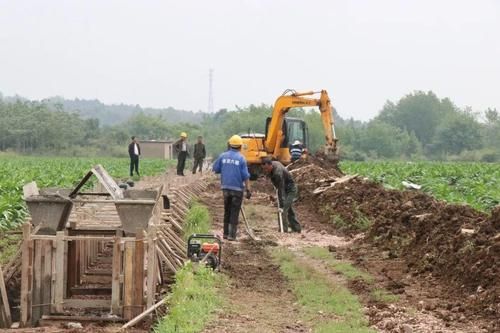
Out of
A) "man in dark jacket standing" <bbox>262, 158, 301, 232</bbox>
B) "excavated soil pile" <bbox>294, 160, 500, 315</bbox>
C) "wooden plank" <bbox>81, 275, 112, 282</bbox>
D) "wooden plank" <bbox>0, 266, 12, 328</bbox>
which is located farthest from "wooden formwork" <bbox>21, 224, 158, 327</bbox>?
"man in dark jacket standing" <bbox>262, 158, 301, 232</bbox>

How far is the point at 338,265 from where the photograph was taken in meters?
12.7

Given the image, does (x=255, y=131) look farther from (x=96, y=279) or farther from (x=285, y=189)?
(x=96, y=279)

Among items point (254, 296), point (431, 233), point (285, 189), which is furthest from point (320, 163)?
point (254, 296)

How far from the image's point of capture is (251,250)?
1459 cm

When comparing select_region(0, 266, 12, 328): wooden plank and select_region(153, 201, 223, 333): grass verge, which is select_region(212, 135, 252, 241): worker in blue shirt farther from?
select_region(0, 266, 12, 328): wooden plank

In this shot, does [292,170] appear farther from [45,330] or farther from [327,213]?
[45,330]

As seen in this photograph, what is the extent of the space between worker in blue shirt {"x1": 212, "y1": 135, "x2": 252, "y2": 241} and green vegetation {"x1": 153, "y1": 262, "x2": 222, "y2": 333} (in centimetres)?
416

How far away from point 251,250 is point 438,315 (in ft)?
19.6

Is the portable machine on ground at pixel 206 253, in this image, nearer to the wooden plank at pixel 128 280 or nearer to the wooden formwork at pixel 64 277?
the wooden formwork at pixel 64 277

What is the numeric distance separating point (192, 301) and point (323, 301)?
1.75 metres

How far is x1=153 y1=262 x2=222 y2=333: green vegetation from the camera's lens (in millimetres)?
8141

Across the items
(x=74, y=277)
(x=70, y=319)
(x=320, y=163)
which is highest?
(x=320, y=163)

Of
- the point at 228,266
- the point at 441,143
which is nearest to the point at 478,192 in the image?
the point at 228,266

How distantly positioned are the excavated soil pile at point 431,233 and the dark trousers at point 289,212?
3.72 feet
